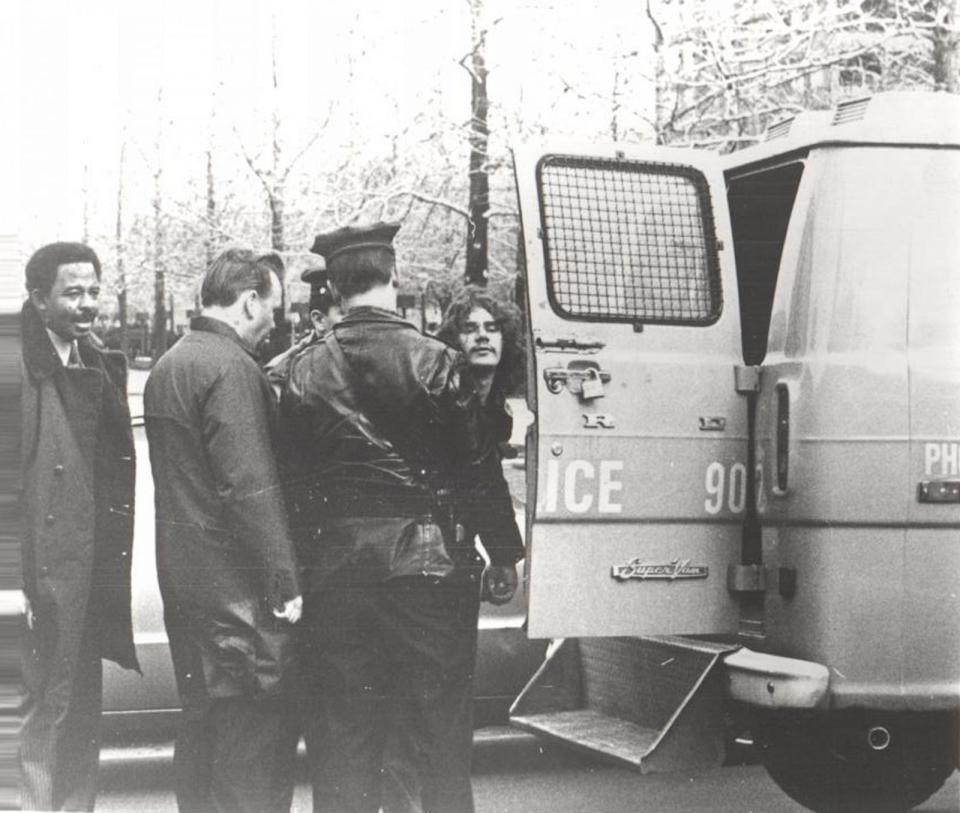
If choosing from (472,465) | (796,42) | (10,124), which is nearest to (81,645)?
(472,465)

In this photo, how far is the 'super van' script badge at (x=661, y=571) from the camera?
4.38 m

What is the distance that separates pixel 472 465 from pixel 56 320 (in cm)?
135

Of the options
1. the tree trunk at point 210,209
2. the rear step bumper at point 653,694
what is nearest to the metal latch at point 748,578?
the rear step bumper at point 653,694

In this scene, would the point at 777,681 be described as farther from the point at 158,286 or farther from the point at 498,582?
the point at 158,286

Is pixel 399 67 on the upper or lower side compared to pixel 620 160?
upper

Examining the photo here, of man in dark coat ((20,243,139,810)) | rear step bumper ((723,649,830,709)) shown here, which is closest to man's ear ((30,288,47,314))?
man in dark coat ((20,243,139,810))

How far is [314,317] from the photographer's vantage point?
4.80 m

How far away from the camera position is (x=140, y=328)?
4633mm

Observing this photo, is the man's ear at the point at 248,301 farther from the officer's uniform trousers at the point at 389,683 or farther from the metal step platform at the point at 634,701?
the metal step platform at the point at 634,701

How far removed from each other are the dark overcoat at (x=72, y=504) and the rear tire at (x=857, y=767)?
6.96 ft

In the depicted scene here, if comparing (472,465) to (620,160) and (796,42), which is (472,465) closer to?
(620,160)

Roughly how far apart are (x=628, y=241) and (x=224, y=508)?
1553mm

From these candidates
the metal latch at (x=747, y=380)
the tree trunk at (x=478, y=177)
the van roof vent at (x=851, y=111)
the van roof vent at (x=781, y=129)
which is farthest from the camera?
the tree trunk at (x=478, y=177)

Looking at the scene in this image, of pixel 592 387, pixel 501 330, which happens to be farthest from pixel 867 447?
pixel 501 330
